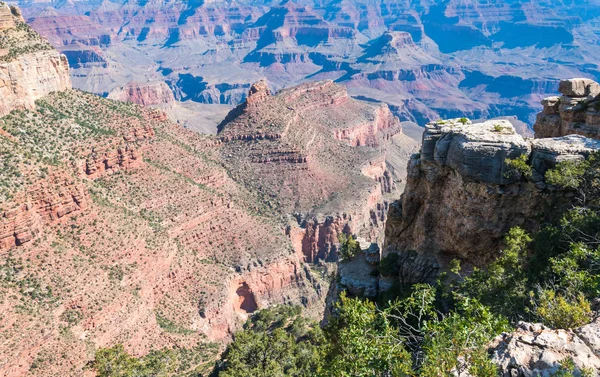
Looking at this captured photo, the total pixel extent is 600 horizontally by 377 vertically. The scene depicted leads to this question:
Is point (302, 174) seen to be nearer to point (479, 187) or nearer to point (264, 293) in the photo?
point (264, 293)

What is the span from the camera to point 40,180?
151 ft

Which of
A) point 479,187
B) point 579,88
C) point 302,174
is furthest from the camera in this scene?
point 302,174

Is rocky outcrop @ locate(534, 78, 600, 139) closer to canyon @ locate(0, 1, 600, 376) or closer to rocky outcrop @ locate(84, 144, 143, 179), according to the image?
canyon @ locate(0, 1, 600, 376)

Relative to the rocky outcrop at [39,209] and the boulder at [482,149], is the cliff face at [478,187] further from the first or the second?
the rocky outcrop at [39,209]

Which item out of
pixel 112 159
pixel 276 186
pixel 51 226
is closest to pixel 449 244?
pixel 51 226

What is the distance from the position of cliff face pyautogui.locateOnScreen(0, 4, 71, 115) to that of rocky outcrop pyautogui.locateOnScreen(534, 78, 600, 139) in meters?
56.1

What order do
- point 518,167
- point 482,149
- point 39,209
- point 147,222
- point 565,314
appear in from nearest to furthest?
point 565,314, point 518,167, point 482,149, point 39,209, point 147,222

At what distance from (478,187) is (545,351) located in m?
15.0

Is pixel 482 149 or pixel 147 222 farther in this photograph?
pixel 147 222

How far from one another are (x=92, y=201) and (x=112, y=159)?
8.38 meters

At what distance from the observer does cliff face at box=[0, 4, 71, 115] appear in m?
54.5

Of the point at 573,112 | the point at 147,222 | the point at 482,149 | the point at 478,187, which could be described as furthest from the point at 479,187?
the point at 147,222

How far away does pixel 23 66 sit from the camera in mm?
56812

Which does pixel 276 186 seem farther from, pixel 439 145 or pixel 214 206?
pixel 439 145
